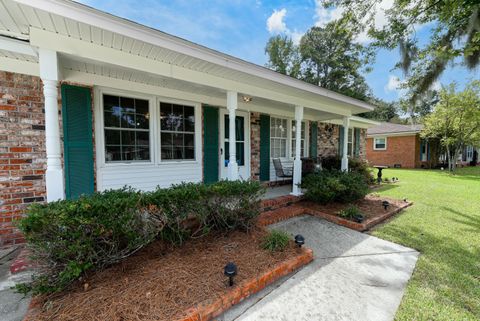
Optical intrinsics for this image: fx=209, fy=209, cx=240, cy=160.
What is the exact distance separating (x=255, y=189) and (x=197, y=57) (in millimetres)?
2242

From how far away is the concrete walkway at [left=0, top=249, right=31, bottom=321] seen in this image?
1.89m

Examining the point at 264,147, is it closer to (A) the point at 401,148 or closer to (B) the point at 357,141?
(B) the point at 357,141

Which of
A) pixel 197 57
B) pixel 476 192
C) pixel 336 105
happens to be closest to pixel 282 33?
pixel 336 105

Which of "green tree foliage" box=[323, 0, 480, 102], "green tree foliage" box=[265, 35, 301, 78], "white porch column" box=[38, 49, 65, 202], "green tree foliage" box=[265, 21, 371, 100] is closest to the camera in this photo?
"white porch column" box=[38, 49, 65, 202]

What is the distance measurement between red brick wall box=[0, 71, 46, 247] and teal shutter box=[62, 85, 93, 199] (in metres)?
0.30

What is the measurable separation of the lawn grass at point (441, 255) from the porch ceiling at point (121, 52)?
365 centimetres

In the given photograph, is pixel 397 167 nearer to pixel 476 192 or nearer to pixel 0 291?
pixel 476 192

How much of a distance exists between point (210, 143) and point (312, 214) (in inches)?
116

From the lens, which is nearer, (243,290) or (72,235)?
(72,235)

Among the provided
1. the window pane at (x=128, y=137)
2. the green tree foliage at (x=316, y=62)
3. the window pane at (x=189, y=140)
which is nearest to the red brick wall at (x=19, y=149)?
the window pane at (x=128, y=137)

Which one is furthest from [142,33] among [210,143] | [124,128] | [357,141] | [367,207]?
[357,141]

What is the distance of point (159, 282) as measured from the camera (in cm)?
215

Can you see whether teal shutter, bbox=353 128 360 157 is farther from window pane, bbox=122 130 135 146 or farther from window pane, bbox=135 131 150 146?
window pane, bbox=122 130 135 146

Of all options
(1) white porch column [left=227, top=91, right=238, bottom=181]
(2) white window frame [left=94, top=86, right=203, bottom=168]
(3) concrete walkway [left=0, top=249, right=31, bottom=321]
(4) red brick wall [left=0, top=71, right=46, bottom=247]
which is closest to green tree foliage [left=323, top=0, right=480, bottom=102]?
(1) white porch column [left=227, top=91, right=238, bottom=181]
